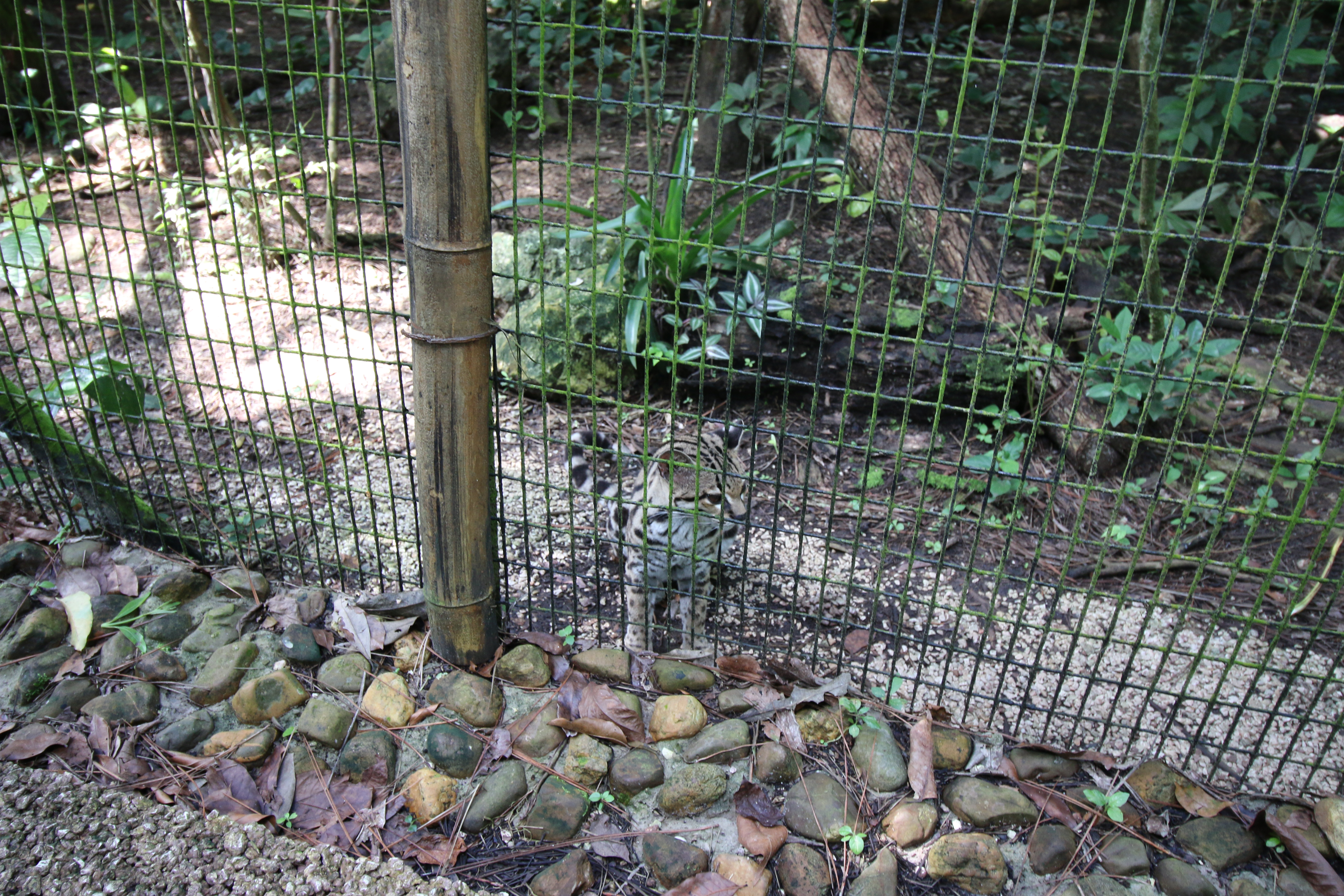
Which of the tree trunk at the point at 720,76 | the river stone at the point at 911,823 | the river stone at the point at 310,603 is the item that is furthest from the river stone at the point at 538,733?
the tree trunk at the point at 720,76

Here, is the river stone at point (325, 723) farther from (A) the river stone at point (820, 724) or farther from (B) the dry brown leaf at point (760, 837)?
(A) the river stone at point (820, 724)

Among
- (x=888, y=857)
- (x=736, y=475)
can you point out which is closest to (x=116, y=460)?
(x=736, y=475)

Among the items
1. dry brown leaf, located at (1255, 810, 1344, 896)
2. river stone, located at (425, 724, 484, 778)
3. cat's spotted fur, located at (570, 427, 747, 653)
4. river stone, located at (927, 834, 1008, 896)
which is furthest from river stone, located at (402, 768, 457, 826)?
dry brown leaf, located at (1255, 810, 1344, 896)

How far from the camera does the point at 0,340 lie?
5449mm

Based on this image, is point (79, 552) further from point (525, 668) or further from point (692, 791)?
point (692, 791)

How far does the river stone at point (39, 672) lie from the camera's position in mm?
2912

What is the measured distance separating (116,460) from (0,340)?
2.11m

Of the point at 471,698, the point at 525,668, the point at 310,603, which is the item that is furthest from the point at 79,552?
the point at 525,668

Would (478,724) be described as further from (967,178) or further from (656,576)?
(967,178)

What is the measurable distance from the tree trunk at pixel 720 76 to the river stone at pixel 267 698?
4007mm

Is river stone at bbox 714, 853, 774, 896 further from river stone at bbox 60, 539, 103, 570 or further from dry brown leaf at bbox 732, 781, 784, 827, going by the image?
river stone at bbox 60, 539, 103, 570

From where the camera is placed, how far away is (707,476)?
134 inches

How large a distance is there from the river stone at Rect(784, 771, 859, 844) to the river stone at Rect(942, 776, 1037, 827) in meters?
0.28

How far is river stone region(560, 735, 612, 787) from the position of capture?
2688mm
